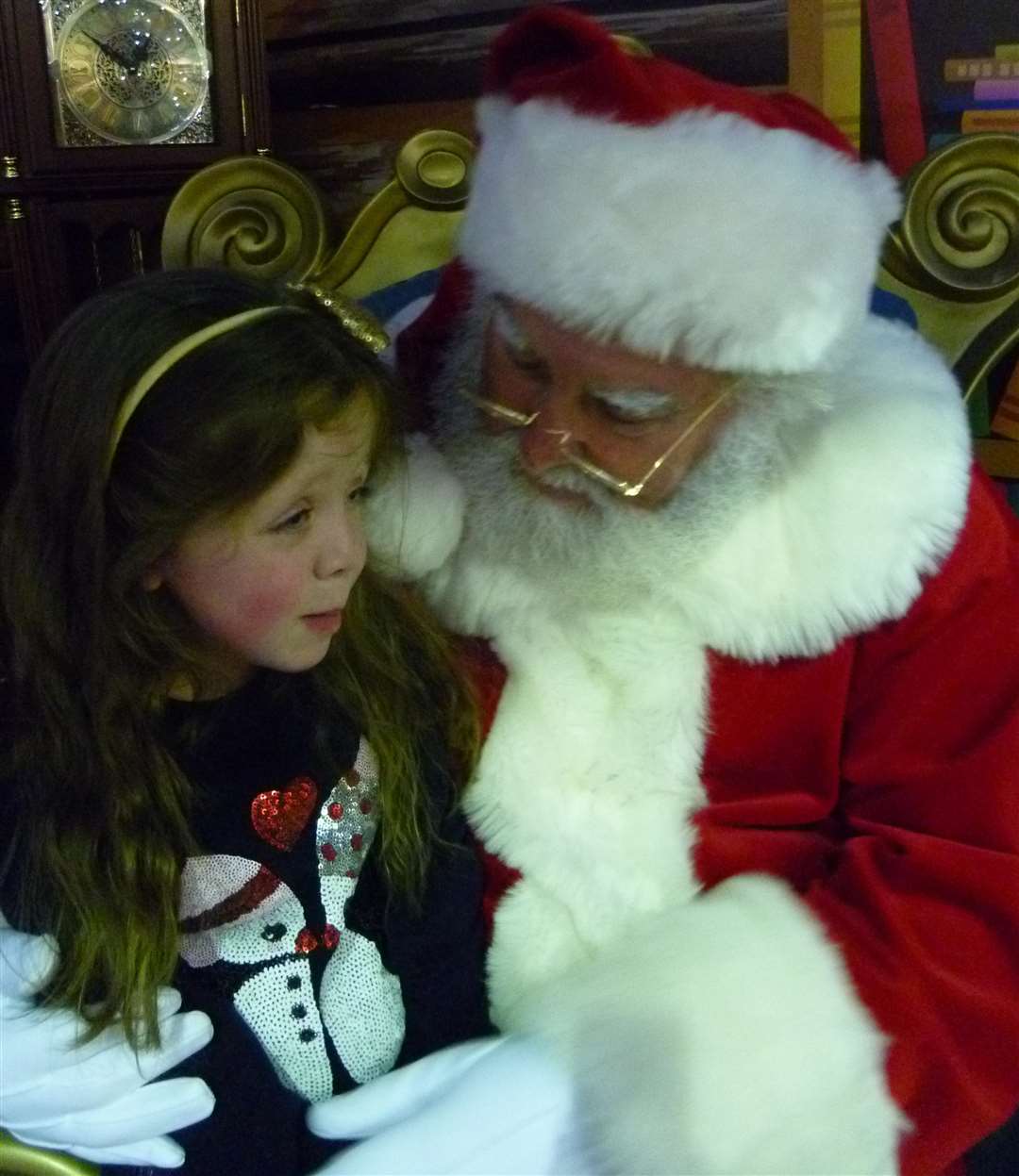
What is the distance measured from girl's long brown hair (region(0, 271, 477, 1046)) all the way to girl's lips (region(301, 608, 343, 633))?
0.10 m

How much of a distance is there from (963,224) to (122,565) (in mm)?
903

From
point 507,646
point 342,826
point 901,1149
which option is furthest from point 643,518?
point 901,1149

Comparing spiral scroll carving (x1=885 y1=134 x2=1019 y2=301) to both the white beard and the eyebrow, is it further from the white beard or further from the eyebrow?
the eyebrow

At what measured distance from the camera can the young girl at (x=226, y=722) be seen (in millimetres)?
730

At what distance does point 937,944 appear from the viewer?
804 mm

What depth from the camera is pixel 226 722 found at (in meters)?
0.83

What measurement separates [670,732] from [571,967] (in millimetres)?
201

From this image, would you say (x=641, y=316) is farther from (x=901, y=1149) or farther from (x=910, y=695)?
(x=901, y=1149)

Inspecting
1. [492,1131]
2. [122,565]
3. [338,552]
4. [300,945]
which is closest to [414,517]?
[338,552]

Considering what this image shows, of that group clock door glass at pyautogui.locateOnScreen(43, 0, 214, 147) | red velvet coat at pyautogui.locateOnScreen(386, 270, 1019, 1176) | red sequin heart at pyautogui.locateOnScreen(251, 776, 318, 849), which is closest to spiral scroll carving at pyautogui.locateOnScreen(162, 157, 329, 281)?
clock door glass at pyautogui.locateOnScreen(43, 0, 214, 147)

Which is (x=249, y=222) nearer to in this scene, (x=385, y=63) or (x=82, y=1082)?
(x=385, y=63)

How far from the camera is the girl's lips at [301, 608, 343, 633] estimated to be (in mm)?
783

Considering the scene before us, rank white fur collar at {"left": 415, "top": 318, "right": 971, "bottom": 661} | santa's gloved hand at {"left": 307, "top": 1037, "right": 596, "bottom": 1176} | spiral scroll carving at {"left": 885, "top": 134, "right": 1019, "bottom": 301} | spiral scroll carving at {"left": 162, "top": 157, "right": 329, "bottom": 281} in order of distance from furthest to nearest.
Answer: spiral scroll carving at {"left": 162, "top": 157, "right": 329, "bottom": 281}
spiral scroll carving at {"left": 885, "top": 134, "right": 1019, "bottom": 301}
white fur collar at {"left": 415, "top": 318, "right": 971, "bottom": 661}
santa's gloved hand at {"left": 307, "top": 1037, "right": 596, "bottom": 1176}

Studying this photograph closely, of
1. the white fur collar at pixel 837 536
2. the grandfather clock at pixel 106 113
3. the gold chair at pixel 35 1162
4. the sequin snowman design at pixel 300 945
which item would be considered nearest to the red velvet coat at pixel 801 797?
the white fur collar at pixel 837 536
